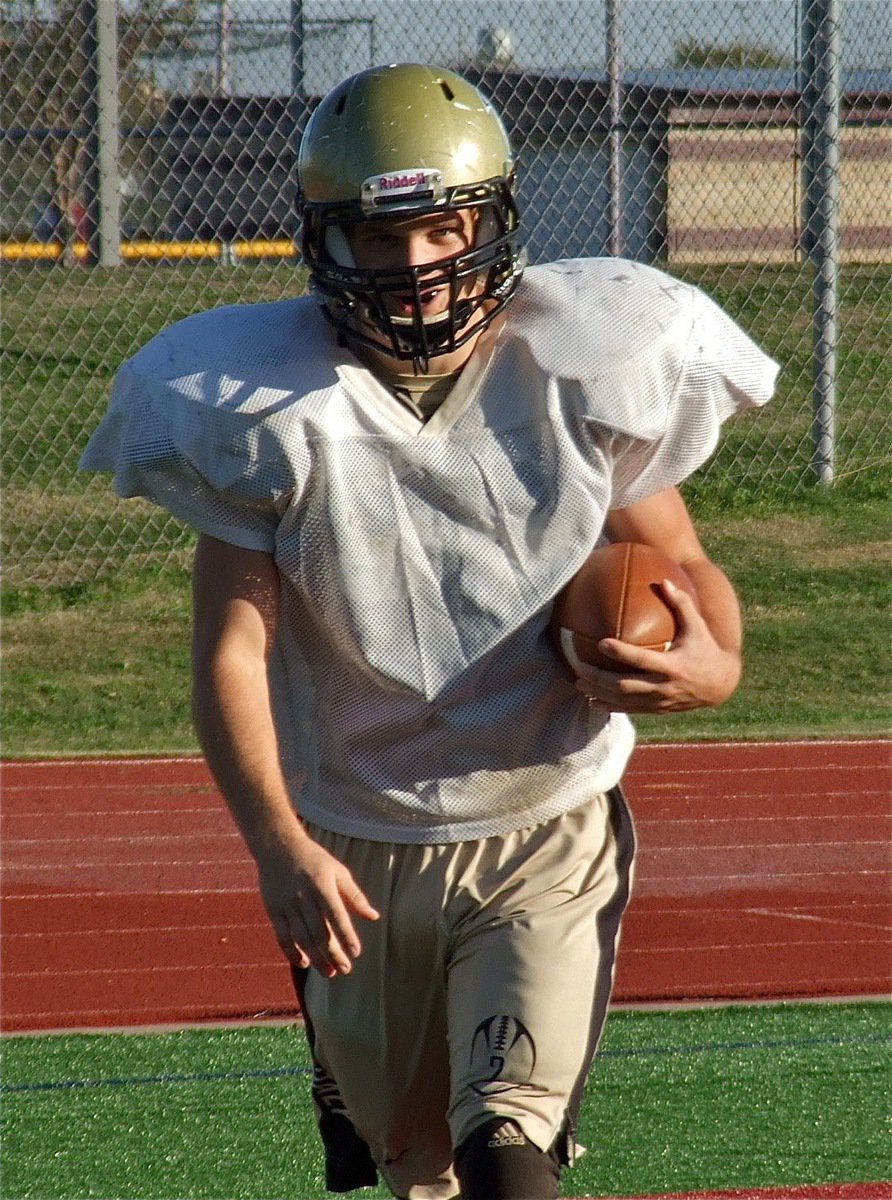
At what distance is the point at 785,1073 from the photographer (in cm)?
399

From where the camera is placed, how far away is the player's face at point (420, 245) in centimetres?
245

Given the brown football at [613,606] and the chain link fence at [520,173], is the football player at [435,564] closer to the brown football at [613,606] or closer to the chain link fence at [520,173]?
the brown football at [613,606]

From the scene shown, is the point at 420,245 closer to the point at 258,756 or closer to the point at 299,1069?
the point at 258,756

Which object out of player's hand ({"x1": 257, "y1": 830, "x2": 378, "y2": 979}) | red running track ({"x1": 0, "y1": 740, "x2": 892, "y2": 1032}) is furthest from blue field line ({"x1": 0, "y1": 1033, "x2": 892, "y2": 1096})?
player's hand ({"x1": 257, "y1": 830, "x2": 378, "y2": 979})

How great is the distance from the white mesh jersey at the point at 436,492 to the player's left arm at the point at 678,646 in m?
0.07

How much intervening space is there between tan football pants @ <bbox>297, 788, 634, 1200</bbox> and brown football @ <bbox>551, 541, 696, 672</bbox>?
1.01 feet

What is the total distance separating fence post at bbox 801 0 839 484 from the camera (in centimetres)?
838

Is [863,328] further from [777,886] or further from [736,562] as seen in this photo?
[777,886]

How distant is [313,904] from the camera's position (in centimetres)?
220

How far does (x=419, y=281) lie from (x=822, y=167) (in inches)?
259

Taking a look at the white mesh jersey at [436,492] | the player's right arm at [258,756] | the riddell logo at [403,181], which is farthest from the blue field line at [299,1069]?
the riddell logo at [403,181]

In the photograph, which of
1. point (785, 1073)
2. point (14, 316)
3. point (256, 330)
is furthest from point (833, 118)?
point (256, 330)

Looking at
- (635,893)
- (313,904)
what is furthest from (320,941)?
(635,893)

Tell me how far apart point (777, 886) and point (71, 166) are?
19.3 feet
